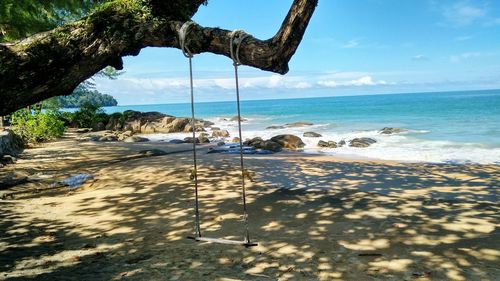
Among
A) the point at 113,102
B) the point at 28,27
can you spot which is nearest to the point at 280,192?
the point at 28,27

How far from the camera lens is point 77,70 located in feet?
16.6

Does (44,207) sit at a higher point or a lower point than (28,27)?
lower

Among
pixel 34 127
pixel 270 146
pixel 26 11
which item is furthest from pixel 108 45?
pixel 34 127

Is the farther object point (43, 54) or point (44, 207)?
point (44, 207)

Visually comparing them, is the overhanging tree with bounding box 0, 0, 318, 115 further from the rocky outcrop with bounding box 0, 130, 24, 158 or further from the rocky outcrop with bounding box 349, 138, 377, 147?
the rocky outcrop with bounding box 349, 138, 377, 147

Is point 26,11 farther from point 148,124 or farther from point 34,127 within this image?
point 148,124

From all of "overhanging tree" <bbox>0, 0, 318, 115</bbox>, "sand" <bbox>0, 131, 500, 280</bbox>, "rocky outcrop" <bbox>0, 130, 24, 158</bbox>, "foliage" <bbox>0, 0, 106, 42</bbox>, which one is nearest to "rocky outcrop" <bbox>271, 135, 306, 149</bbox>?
"sand" <bbox>0, 131, 500, 280</bbox>

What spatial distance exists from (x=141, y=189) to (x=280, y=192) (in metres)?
2.99

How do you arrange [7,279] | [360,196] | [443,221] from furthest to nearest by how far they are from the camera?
[360,196] → [443,221] → [7,279]

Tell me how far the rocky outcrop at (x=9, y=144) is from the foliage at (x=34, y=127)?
1368 mm

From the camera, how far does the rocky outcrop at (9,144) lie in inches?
522

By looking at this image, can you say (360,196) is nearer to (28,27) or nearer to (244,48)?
(244,48)

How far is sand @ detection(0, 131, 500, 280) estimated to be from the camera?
4.41 meters

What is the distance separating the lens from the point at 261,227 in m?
5.89
